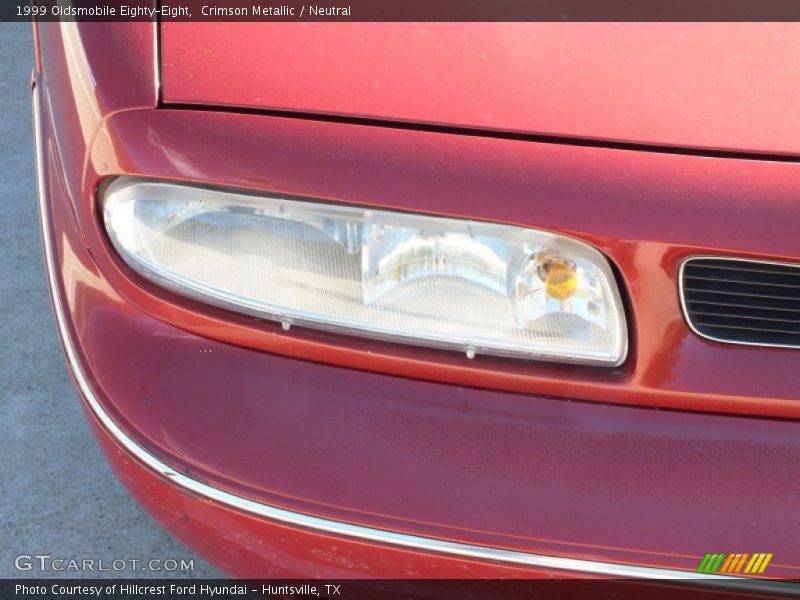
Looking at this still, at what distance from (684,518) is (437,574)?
13.0 inches

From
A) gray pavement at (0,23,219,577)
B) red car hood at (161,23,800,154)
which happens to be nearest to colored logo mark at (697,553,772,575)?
red car hood at (161,23,800,154)

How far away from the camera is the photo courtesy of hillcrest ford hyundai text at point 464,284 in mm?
1180

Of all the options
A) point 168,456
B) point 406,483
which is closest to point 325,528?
point 406,483

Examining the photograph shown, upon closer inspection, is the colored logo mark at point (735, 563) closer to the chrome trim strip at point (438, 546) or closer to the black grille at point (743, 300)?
the chrome trim strip at point (438, 546)

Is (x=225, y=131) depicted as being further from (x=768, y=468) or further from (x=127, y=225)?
(x=768, y=468)

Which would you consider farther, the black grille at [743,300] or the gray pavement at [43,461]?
the gray pavement at [43,461]

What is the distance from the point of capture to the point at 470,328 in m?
1.26

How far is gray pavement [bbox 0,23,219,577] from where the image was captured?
6.65ft

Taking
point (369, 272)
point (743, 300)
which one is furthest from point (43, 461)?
point (743, 300)
